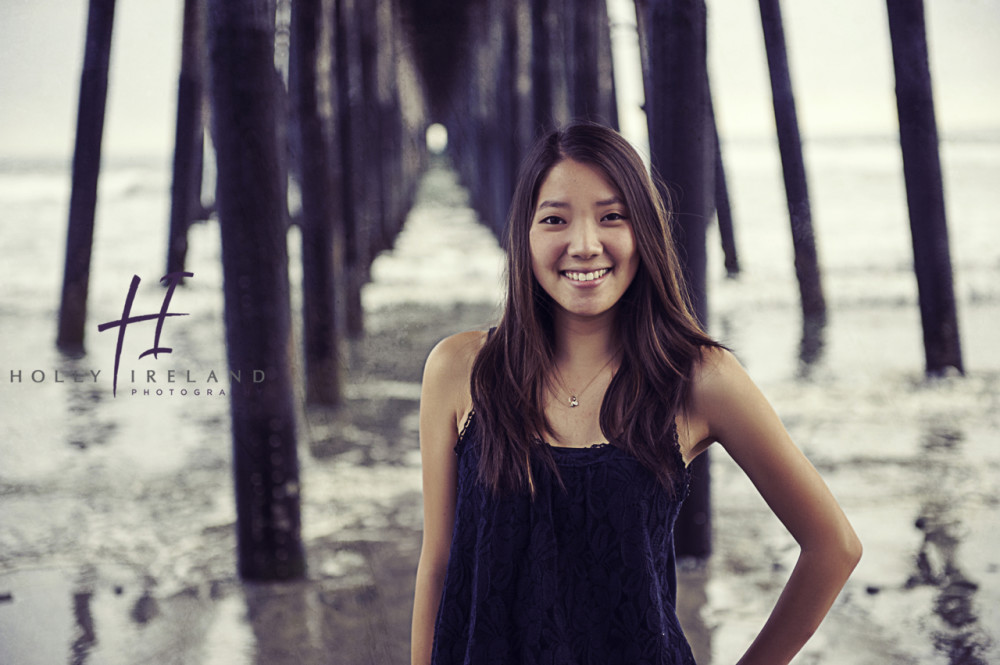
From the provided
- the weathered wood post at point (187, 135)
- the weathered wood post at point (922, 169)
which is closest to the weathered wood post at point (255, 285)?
the weathered wood post at point (922, 169)

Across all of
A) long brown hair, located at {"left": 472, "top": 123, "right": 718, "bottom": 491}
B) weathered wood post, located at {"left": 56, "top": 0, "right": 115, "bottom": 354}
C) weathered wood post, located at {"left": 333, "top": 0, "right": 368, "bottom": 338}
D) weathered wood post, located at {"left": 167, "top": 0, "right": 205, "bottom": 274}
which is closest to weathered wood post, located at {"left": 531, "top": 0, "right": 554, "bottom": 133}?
weathered wood post, located at {"left": 333, "top": 0, "right": 368, "bottom": 338}

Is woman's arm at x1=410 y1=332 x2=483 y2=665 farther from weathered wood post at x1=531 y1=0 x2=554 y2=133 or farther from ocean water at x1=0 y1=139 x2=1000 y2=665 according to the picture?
weathered wood post at x1=531 y1=0 x2=554 y2=133

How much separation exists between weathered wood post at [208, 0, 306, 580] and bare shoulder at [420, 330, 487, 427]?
5.31 ft

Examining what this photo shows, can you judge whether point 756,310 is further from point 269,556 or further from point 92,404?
point 269,556

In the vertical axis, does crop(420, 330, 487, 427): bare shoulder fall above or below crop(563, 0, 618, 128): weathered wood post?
below

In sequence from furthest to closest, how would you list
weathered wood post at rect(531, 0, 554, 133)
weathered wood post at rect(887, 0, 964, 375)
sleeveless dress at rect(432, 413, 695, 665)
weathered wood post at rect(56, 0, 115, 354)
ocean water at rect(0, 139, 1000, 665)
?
weathered wood post at rect(531, 0, 554, 133) < weathered wood post at rect(56, 0, 115, 354) < weathered wood post at rect(887, 0, 964, 375) < ocean water at rect(0, 139, 1000, 665) < sleeveless dress at rect(432, 413, 695, 665)

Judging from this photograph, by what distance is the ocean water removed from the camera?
102 inches

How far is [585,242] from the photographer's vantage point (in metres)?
1.16

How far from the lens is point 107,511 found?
139 inches

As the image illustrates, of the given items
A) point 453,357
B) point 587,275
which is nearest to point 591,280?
point 587,275

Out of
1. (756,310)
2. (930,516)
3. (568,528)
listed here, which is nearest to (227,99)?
(568,528)

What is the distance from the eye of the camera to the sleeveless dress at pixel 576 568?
1.12 meters

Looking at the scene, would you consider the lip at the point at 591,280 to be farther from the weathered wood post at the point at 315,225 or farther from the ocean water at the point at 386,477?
the weathered wood post at the point at 315,225

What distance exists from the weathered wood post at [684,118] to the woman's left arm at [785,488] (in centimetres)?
161
